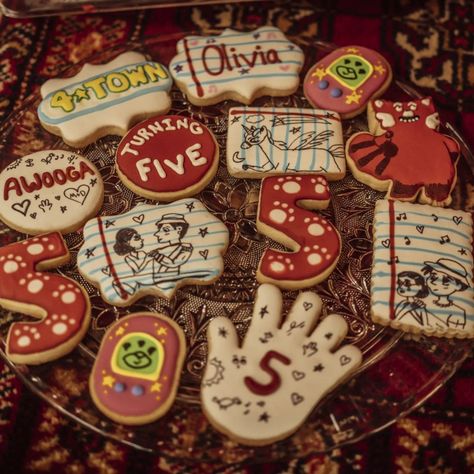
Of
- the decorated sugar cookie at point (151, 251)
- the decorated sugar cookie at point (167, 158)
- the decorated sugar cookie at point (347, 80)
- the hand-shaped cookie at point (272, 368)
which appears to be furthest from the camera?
the decorated sugar cookie at point (347, 80)

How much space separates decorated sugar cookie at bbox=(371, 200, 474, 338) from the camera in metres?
1.14

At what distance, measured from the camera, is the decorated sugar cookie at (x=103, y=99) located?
133cm

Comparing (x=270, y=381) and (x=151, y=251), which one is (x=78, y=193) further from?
(x=270, y=381)

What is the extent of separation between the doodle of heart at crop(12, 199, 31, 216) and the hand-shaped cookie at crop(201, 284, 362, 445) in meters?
0.40

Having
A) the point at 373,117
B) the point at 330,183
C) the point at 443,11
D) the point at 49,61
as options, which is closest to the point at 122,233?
the point at 330,183

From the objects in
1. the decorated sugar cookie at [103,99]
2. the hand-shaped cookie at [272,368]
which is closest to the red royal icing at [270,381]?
the hand-shaped cookie at [272,368]

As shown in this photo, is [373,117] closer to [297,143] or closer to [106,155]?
[297,143]

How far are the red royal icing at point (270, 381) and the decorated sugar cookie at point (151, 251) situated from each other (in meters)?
0.17

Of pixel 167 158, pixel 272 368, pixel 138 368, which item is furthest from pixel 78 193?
pixel 272 368

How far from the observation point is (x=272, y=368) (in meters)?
1.08

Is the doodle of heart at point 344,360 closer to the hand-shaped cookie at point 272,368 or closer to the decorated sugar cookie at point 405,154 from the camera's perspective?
the hand-shaped cookie at point 272,368

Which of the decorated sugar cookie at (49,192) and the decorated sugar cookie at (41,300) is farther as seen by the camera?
the decorated sugar cookie at (49,192)

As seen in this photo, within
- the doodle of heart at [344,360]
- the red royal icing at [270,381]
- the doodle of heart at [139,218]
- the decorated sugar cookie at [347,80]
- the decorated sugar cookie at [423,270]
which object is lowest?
the doodle of heart at [344,360]

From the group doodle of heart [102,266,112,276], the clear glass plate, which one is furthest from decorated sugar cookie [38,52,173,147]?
doodle of heart [102,266,112,276]
